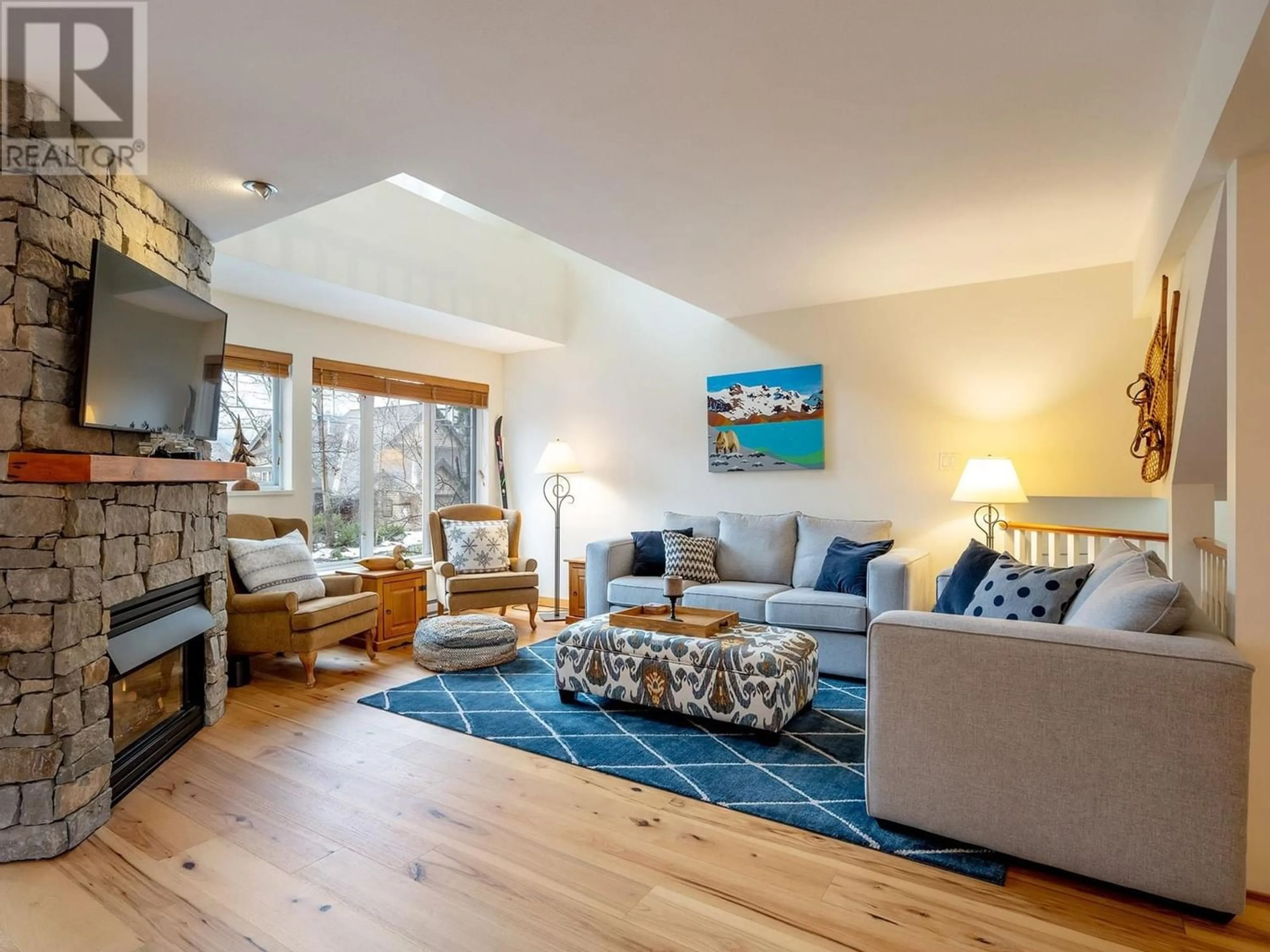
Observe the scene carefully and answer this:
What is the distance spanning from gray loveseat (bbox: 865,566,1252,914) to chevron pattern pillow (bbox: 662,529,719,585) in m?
2.49

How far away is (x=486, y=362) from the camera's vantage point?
6363mm

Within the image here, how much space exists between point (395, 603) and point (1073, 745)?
402 centimetres

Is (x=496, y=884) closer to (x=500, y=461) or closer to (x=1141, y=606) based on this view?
(x=1141, y=606)

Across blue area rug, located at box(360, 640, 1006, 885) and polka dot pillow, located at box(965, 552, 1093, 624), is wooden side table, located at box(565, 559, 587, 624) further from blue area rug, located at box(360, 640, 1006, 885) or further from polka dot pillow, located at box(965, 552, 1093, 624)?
polka dot pillow, located at box(965, 552, 1093, 624)

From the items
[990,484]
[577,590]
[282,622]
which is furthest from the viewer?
[577,590]

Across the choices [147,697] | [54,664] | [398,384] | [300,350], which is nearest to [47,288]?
[54,664]

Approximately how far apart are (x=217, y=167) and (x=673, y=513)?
3.63 meters

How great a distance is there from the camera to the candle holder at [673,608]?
3.38 meters

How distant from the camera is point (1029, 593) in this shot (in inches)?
95.9

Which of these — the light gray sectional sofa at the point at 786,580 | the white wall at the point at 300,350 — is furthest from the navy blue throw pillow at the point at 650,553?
the white wall at the point at 300,350

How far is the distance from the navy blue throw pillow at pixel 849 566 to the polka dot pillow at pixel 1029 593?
132 centimetres

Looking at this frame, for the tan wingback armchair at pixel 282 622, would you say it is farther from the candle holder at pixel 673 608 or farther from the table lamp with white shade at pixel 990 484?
the table lamp with white shade at pixel 990 484

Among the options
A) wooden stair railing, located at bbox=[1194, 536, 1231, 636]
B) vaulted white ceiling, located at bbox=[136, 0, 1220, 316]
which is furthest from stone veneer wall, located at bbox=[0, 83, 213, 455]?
wooden stair railing, located at bbox=[1194, 536, 1231, 636]

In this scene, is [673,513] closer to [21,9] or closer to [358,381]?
[358,381]
